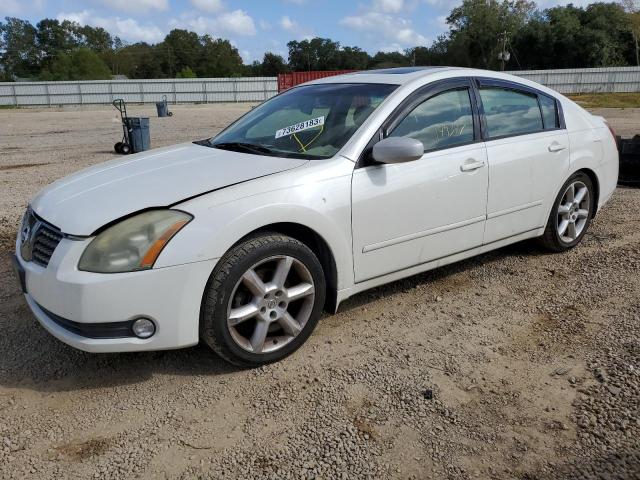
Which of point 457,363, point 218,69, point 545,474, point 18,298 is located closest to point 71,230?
point 18,298

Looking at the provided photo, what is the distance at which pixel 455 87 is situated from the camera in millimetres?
3902

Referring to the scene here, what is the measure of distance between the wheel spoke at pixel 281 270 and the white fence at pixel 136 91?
134 feet

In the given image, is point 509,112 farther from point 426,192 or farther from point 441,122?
point 426,192

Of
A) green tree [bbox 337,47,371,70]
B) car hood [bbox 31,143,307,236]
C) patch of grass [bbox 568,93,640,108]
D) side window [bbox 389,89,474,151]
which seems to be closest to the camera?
car hood [bbox 31,143,307,236]

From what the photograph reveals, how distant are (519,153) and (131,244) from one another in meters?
2.92

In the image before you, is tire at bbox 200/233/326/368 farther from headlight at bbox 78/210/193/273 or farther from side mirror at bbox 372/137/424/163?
side mirror at bbox 372/137/424/163

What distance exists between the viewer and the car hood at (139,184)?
Result: 279 cm

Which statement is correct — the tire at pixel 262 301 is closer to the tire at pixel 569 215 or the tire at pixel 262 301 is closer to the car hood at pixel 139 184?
the car hood at pixel 139 184

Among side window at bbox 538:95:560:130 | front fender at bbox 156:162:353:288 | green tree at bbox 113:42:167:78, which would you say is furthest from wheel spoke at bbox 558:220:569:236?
green tree at bbox 113:42:167:78

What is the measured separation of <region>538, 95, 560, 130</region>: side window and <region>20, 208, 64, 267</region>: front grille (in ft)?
12.2

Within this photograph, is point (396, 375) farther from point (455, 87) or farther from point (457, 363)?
point (455, 87)

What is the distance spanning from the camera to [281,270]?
2996 millimetres

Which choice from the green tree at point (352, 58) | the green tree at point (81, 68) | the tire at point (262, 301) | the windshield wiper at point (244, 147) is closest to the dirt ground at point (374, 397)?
the tire at point (262, 301)

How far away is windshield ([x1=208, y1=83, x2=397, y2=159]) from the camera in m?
3.47
